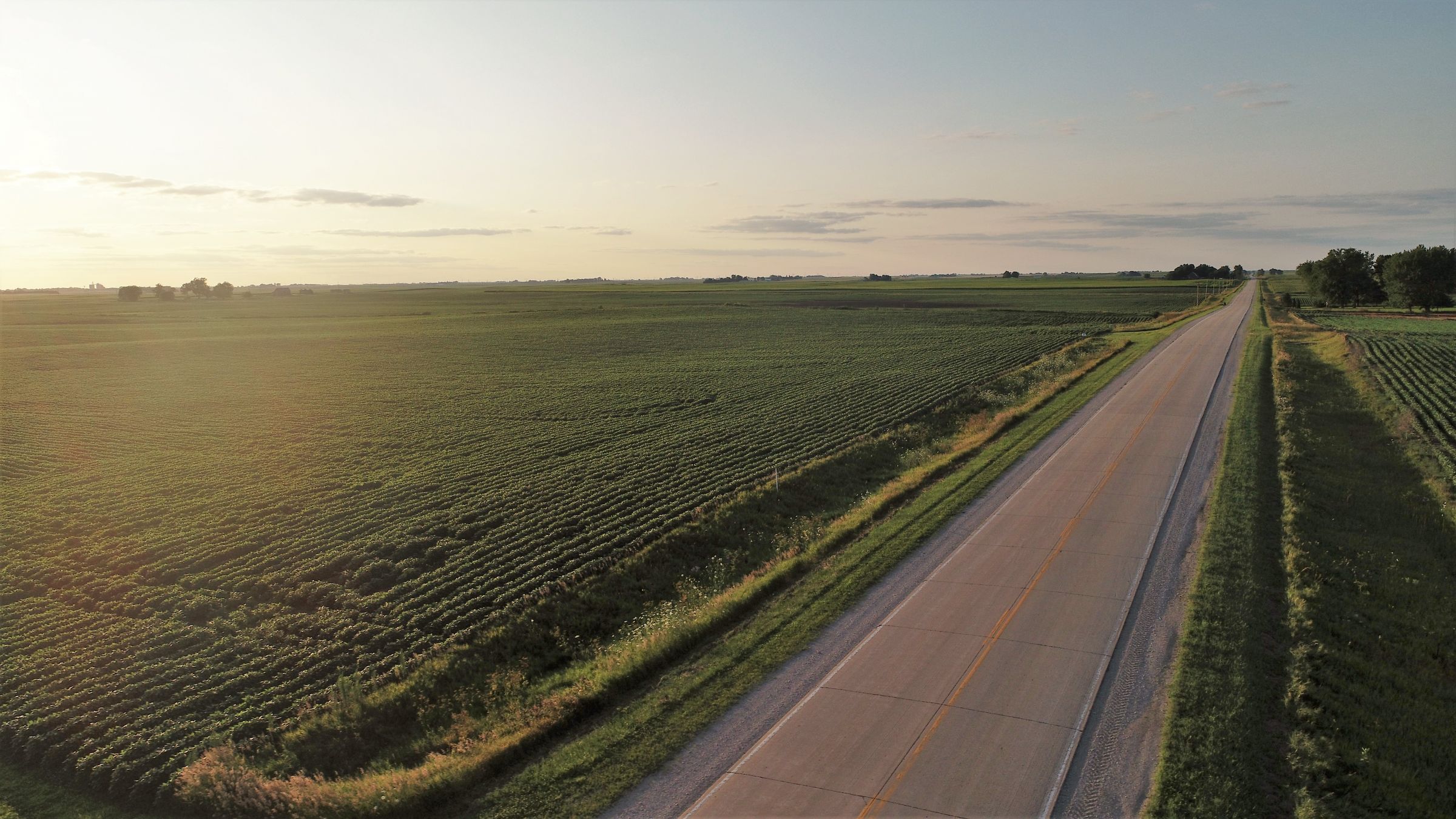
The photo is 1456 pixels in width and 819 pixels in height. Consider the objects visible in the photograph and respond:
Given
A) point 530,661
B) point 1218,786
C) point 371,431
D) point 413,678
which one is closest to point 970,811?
point 1218,786

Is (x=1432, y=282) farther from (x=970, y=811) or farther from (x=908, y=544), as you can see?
(x=970, y=811)

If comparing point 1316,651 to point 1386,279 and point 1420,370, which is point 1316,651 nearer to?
point 1420,370

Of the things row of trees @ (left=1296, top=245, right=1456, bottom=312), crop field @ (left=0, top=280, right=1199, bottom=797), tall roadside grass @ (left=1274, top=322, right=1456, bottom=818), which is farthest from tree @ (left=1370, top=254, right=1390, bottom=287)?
tall roadside grass @ (left=1274, top=322, right=1456, bottom=818)

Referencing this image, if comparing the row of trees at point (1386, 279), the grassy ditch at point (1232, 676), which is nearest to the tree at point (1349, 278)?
the row of trees at point (1386, 279)

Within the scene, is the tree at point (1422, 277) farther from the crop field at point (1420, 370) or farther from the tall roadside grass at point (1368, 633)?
the tall roadside grass at point (1368, 633)

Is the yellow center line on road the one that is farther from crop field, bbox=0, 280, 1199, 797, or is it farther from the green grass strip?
crop field, bbox=0, 280, 1199, 797
